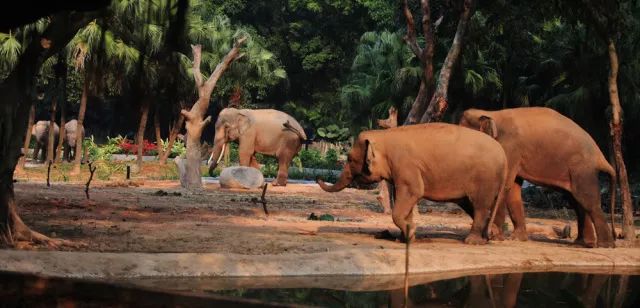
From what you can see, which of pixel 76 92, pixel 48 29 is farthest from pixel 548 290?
pixel 76 92

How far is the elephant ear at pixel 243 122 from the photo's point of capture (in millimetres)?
28969

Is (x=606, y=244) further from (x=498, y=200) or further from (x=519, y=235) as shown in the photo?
(x=498, y=200)

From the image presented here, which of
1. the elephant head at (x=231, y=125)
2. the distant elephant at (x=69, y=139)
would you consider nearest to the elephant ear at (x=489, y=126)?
the elephant head at (x=231, y=125)

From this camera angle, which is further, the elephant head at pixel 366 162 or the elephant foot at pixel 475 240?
the elephant head at pixel 366 162

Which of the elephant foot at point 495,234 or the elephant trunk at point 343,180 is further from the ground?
the elephant trunk at point 343,180

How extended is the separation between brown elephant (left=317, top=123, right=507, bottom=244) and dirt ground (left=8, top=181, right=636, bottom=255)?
0.67 m

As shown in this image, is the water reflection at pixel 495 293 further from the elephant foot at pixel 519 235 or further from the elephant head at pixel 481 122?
the elephant head at pixel 481 122

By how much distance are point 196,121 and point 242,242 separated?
37.3 feet

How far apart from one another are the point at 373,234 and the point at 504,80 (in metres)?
21.7

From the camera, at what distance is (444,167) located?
506 inches

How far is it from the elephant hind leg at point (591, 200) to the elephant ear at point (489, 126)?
1.36m

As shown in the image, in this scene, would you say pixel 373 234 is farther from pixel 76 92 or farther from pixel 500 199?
pixel 76 92

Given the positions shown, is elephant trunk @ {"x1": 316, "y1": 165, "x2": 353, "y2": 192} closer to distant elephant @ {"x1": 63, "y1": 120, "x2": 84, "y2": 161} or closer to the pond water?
the pond water

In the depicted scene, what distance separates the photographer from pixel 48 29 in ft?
34.0
